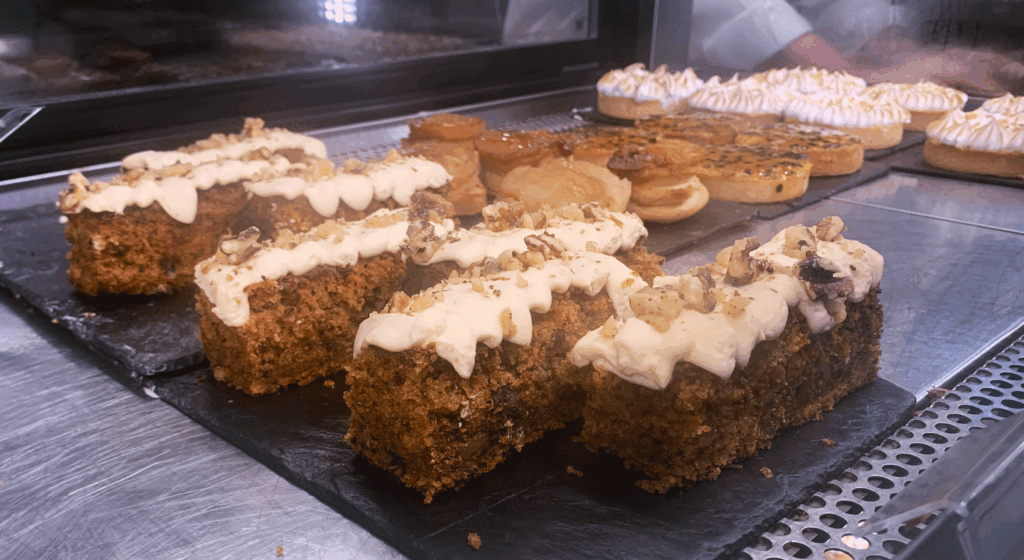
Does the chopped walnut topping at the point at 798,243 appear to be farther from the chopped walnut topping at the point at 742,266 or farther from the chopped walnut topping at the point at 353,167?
the chopped walnut topping at the point at 353,167

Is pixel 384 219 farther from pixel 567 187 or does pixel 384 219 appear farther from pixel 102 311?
pixel 567 187

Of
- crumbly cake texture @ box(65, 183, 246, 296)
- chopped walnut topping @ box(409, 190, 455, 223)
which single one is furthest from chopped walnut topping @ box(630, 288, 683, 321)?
crumbly cake texture @ box(65, 183, 246, 296)

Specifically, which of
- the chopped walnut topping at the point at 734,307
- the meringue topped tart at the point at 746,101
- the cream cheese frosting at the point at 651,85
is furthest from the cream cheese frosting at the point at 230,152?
the meringue topped tart at the point at 746,101

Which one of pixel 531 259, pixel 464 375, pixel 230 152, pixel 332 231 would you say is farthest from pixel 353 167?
pixel 464 375

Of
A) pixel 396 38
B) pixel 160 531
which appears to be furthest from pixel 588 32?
pixel 160 531

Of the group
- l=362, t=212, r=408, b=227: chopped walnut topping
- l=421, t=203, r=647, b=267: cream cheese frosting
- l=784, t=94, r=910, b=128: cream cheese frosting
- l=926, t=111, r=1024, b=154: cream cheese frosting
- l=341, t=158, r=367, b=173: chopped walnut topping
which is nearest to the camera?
l=421, t=203, r=647, b=267: cream cheese frosting

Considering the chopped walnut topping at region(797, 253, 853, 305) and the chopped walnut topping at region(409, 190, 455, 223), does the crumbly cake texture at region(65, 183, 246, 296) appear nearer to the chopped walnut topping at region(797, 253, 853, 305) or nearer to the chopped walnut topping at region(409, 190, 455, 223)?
the chopped walnut topping at region(409, 190, 455, 223)
